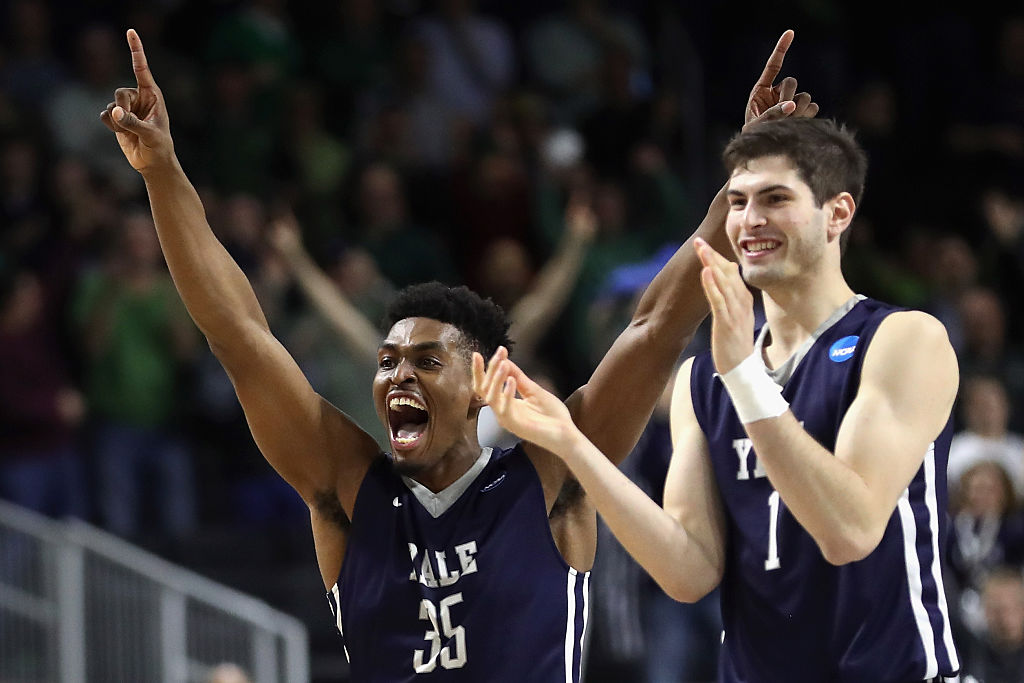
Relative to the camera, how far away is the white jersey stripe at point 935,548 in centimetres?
387

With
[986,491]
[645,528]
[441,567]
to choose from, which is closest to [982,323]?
[986,491]

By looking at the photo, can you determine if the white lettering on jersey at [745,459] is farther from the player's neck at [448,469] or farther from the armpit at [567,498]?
the player's neck at [448,469]

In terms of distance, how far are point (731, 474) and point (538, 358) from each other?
6582 mm

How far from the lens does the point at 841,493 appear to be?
3619mm

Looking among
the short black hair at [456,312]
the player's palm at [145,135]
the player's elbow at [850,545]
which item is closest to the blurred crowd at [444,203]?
the short black hair at [456,312]

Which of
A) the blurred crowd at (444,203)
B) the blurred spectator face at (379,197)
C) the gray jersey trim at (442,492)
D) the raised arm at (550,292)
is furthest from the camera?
the blurred spectator face at (379,197)

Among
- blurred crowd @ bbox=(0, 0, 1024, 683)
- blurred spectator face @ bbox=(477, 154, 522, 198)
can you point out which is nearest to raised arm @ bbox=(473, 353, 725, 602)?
blurred crowd @ bbox=(0, 0, 1024, 683)

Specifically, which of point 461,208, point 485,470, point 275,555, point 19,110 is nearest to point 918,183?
point 461,208

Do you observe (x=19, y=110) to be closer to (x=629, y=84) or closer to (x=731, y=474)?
(x=629, y=84)

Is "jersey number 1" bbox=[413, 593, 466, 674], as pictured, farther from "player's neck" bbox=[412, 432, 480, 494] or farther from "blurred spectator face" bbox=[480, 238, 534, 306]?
"blurred spectator face" bbox=[480, 238, 534, 306]

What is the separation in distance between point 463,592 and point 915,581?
1.20 metres

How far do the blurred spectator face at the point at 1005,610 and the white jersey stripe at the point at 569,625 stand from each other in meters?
4.68

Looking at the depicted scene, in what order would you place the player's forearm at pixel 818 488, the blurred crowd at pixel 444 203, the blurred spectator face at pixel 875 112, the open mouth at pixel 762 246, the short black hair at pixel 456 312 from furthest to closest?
the blurred spectator face at pixel 875 112 → the blurred crowd at pixel 444 203 → the short black hair at pixel 456 312 → the open mouth at pixel 762 246 → the player's forearm at pixel 818 488

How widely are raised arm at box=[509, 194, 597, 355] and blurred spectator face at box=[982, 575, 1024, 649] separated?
288 cm
